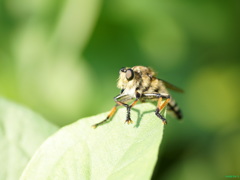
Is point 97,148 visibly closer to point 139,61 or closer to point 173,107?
point 173,107

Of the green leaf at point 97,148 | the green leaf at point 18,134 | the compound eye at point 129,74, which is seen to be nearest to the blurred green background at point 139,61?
the compound eye at point 129,74

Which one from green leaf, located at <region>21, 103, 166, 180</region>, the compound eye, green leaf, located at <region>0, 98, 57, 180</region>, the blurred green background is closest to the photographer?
green leaf, located at <region>21, 103, 166, 180</region>

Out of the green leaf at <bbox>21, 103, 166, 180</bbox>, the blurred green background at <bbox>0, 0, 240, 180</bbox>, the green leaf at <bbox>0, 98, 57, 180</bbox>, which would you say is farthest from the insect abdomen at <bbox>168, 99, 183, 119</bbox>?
the green leaf at <bbox>21, 103, 166, 180</bbox>

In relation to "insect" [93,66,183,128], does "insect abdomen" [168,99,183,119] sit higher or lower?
lower

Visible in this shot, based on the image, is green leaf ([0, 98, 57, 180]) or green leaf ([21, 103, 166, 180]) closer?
green leaf ([21, 103, 166, 180])

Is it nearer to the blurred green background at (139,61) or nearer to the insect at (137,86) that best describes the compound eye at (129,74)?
the insect at (137,86)

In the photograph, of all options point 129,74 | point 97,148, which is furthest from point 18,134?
point 129,74

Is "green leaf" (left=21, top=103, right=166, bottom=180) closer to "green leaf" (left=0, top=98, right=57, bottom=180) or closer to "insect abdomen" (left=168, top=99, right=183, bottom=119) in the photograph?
"green leaf" (left=0, top=98, right=57, bottom=180)
